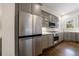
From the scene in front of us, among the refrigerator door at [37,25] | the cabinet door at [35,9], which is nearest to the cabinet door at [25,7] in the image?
the cabinet door at [35,9]

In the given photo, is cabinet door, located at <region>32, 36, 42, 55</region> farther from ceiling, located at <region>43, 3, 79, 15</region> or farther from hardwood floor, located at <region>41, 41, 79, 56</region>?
ceiling, located at <region>43, 3, 79, 15</region>

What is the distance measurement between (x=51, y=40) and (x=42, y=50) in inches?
14.3

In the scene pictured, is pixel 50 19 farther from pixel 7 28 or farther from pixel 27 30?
pixel 7 28

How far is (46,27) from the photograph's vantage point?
8.19ft

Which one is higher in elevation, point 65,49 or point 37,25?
point 37,25

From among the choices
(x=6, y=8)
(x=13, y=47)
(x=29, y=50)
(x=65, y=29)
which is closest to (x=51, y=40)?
(x=65, y=29)

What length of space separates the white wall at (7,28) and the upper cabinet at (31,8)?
0.28 metres

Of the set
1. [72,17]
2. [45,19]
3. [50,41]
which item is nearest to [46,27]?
[45,19]

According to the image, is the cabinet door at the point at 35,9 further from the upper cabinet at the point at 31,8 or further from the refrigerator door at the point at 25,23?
the refrigerator door at the point at 25,23

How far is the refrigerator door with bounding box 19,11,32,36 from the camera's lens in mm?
2178

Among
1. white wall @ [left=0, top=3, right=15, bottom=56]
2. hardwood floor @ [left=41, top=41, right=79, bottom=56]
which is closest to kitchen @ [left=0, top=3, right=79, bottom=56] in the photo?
hardwood floor @ [left=41, top=41, right=79, bottom=56]

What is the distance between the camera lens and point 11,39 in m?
2.06

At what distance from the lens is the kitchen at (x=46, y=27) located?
7.55ft

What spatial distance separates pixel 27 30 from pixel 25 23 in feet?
0.55
